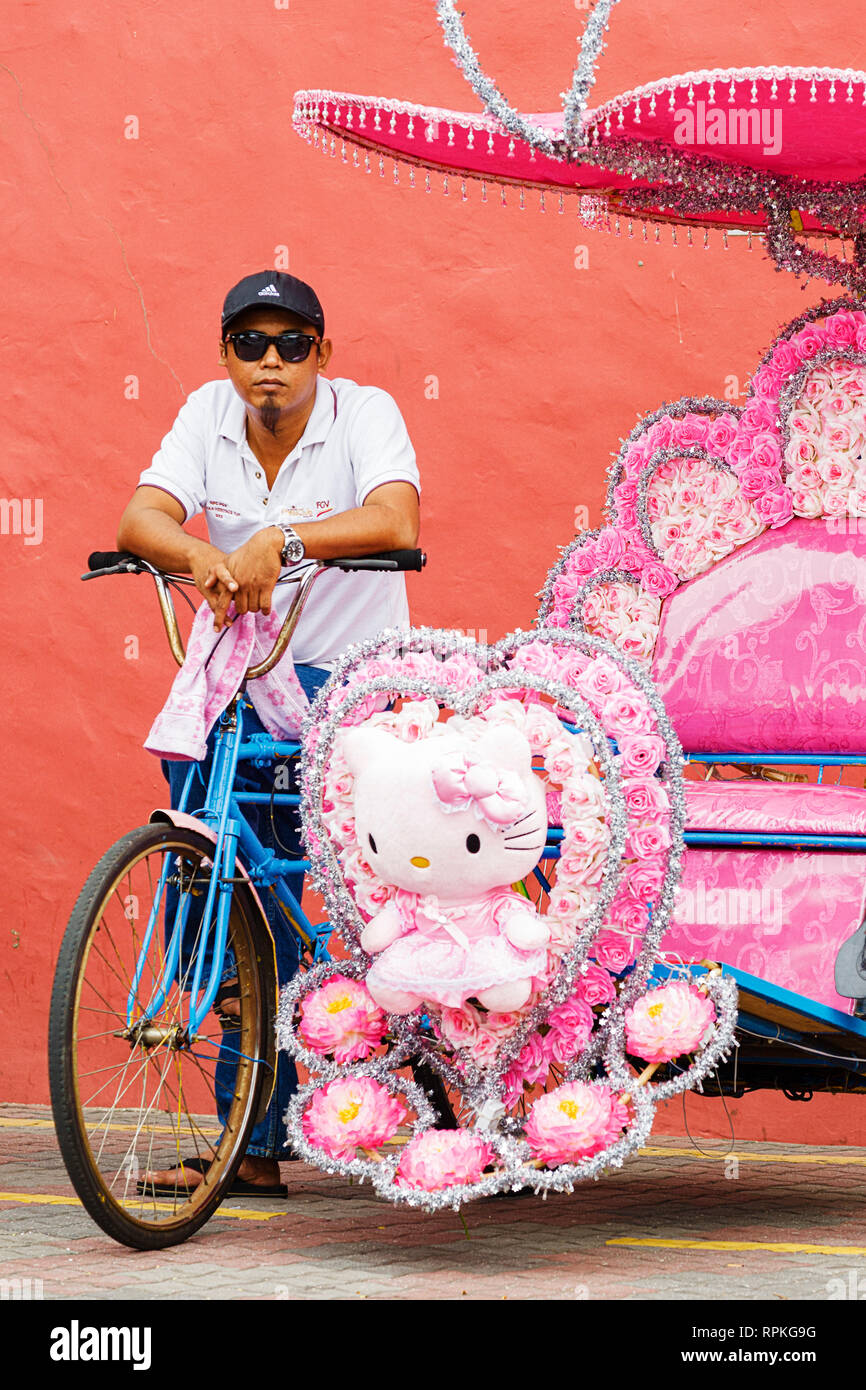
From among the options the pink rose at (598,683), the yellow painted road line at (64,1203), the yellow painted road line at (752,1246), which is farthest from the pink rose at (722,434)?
the yellow painted road line at (64,1203)

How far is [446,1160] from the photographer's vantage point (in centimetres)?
340

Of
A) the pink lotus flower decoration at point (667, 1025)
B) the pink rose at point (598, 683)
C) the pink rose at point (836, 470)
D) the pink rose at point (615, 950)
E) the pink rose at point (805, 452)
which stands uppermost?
the pink rose at point (805, 452)

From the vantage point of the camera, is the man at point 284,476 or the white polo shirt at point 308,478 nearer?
the man at point 284,476

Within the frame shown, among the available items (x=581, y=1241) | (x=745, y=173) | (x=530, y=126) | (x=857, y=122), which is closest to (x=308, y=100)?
(x=530, y=126)

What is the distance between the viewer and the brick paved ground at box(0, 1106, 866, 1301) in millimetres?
3264

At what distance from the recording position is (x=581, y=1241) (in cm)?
380

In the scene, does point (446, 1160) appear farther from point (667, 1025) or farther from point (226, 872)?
point (226, 872)

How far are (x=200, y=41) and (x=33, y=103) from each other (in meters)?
0.55

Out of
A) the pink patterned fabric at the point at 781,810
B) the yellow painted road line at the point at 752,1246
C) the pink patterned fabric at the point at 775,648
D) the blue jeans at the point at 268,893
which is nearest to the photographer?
the yellow painted road line at the point at 752,1246

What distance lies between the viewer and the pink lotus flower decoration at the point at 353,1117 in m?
3.51

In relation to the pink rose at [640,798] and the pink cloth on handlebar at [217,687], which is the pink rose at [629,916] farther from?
the pink cloth on handlebar at [217,687]

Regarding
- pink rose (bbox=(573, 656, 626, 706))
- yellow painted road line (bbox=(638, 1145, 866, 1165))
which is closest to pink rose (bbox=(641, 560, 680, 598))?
pink rose (bbox=(573, 656, 626, 706))
